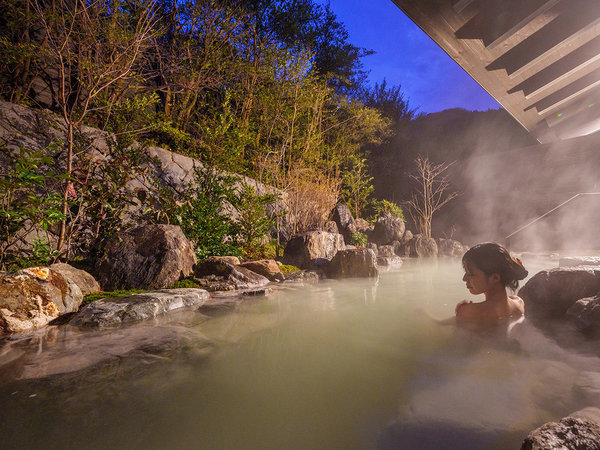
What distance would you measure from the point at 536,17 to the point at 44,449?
8.93 feet

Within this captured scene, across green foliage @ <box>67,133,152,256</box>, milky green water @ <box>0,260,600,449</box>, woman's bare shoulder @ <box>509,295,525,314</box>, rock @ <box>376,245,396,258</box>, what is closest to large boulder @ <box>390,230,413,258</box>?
rock @ <box>376,245,396,258</box>

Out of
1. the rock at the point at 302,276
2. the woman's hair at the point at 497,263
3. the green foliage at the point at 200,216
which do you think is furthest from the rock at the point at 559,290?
the green foliage at the point at 200,216

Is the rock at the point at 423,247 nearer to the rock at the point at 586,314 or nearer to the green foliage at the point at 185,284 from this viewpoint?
the rock at the point at 586,314

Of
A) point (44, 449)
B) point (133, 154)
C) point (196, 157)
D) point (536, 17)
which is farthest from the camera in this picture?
point (196, 157)

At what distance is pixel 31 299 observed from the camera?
2.16 metres

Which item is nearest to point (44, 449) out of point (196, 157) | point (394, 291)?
point (394, 291)

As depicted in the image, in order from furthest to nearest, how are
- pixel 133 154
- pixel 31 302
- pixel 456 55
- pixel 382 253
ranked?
pixel 382 253 → pixel 133 154 → pixel 31 302 → pixel 456 55

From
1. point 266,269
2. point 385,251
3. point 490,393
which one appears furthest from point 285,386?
point 385,251

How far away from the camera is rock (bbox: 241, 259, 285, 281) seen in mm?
4422

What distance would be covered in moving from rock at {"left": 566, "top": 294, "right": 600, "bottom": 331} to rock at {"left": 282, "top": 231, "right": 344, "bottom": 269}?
3.81 metres

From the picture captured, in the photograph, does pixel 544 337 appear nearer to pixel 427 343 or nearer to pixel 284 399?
pixel 427 343

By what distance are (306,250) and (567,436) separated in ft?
16.1

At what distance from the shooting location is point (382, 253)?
888 centimetres

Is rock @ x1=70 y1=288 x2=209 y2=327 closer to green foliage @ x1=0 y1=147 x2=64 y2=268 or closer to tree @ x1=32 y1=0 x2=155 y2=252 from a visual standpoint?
green foliage @ x1=0 y1=147 x2=64 y2=268
